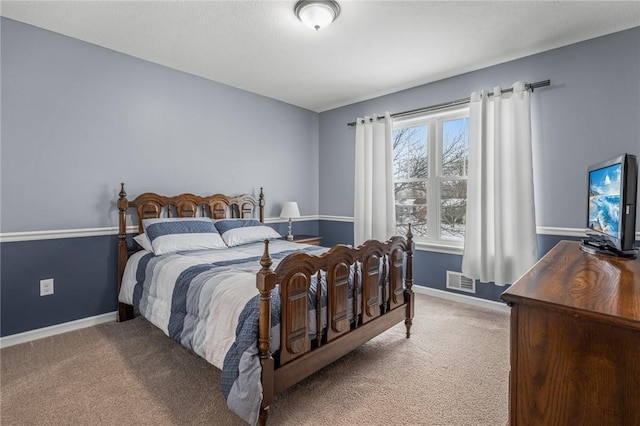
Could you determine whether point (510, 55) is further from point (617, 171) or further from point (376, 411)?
point (376, 411)

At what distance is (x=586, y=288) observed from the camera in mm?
1074

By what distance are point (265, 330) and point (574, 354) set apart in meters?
1.19

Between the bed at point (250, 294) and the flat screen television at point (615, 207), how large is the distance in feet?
3.93

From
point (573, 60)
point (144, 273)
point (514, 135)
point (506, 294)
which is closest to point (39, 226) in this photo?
point (144, 273)

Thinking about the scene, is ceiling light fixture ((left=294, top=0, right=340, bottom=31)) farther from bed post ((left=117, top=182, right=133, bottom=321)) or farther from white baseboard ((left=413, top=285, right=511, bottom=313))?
white baseboard ((left=413, top=285, right=511, bottom=313))

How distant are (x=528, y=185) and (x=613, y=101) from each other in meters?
0.89

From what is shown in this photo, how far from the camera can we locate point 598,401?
889mm

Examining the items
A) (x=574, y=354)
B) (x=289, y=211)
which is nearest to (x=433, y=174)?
(x=289, y=211)

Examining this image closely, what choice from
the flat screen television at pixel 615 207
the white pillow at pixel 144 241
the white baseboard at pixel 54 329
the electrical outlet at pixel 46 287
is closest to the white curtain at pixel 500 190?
the flat screen television at pixel 615 207

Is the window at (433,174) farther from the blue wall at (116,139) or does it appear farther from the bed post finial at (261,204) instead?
the bed post finial at (261,204)

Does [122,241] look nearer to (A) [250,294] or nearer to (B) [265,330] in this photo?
(A) [250,294]

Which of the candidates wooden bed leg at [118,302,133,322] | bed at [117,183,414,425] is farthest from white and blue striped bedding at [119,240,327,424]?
wooden bed leg at [118,302,133,322]

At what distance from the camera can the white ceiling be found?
2.32m

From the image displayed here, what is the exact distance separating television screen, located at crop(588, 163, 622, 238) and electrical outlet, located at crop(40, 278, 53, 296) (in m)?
3.92
